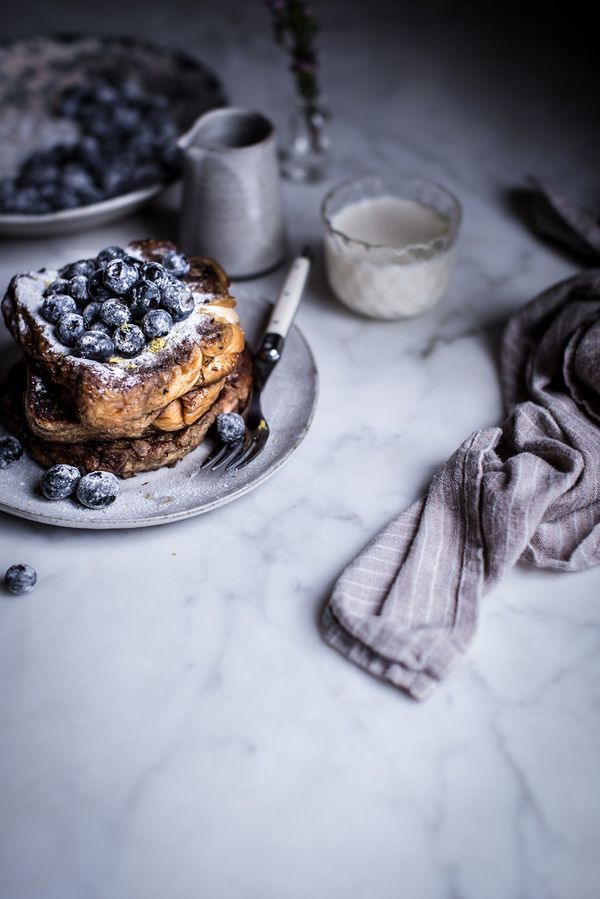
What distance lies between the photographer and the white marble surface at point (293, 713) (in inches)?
44.3

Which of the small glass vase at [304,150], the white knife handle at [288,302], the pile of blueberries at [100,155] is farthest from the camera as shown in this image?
the small glass vase at [304,150]

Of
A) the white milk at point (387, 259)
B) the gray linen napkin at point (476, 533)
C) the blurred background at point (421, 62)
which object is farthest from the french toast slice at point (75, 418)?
the blurred background at point (421, 62)

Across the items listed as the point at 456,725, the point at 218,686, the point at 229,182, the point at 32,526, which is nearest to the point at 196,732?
the point at 218,686

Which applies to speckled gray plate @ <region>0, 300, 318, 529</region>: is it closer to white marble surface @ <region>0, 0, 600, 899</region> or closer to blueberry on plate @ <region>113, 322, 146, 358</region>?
white marble surface @ <region>0, 0, 600, 899</region>

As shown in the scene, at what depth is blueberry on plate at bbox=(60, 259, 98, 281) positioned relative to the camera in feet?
5.18

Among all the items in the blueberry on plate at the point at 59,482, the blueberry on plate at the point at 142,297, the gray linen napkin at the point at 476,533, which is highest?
the blueberry on plate at the point at 142,297

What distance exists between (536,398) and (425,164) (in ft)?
3.66

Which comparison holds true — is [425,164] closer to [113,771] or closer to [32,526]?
[32,526]

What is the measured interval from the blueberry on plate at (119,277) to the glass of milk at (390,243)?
56 cm

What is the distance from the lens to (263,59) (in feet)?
9.60

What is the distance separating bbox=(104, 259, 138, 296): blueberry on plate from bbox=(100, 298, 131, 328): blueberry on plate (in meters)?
0.03

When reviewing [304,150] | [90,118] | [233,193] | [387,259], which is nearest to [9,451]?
[233,193]

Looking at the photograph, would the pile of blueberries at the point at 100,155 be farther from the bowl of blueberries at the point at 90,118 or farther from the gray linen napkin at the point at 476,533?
the gray linen napkin at the point at 476,533

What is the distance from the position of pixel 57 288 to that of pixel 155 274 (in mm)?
197
